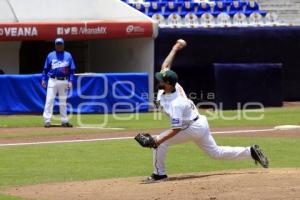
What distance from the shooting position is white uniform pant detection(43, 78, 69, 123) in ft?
59.3

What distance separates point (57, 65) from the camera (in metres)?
18.1

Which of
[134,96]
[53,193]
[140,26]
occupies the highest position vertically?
[140,26]

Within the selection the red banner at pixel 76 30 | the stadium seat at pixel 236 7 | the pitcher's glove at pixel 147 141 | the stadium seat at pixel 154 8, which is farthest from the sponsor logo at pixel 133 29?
the pitcher's glove at pixel 147 141

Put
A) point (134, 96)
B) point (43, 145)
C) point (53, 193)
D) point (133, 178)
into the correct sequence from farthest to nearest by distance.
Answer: point (134, 96), point (43, 145), point (133, 178), point (53, 193)

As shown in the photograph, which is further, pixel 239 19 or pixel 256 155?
pixel 239 19

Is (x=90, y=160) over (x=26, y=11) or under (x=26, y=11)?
under

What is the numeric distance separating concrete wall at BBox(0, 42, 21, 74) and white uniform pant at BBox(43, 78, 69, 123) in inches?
213

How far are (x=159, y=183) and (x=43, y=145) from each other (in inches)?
209

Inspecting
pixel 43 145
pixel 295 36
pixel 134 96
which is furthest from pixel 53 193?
pixel 295 36

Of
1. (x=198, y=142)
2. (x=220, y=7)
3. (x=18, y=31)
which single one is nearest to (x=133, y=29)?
(x=18, y=31)

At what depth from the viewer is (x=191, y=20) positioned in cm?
2603

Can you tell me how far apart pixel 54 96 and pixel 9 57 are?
564cm

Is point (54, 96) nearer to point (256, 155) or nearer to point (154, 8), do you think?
point (256, 155)

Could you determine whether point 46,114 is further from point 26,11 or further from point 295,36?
point 295,36
